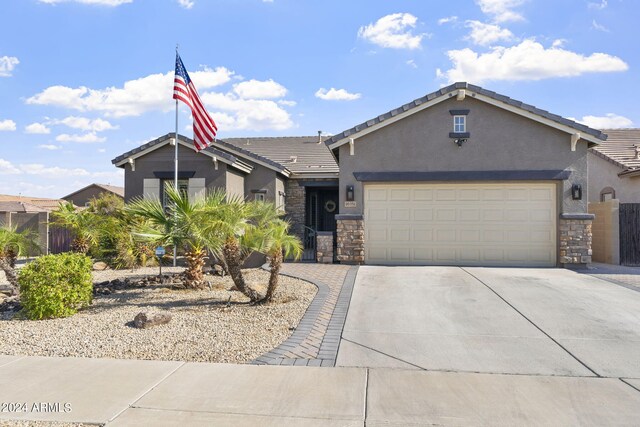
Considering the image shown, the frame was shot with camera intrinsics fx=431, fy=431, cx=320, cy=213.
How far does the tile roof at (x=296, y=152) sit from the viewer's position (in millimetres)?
18755

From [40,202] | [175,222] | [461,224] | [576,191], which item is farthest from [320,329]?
[40,202]

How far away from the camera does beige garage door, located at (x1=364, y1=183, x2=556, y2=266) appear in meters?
12.4

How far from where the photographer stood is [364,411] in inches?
147

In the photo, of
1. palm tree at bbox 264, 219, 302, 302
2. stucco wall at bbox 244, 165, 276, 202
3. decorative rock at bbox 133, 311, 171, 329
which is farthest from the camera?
stucco wall at bbox 244, 165, 276, 202

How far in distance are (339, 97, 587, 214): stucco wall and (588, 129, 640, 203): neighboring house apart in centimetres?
631

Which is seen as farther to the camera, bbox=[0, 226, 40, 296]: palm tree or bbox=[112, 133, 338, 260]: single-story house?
bbox=[112, 133, 338, 260]: single-story house

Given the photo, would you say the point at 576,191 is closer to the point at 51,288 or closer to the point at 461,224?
the point at 461,224

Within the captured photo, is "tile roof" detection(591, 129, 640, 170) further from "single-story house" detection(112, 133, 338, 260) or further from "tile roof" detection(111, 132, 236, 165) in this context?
"tile roof" detection(111, 132, 236, 165)

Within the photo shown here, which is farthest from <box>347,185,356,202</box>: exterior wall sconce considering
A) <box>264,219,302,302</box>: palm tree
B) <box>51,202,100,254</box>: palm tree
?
<box>51,202,100,254</box>: palm tree

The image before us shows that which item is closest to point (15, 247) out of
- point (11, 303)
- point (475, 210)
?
point (11, 303)

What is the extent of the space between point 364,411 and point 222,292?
18.8ft

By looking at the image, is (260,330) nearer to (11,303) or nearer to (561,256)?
(11,303)

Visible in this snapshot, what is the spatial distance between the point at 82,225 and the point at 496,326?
12718 mm

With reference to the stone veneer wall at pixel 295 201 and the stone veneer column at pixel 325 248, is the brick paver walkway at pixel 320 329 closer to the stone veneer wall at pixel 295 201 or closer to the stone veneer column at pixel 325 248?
the stone veneer column at pixel 325 248
